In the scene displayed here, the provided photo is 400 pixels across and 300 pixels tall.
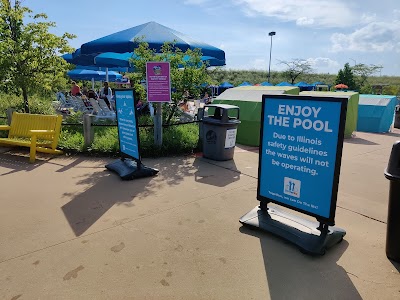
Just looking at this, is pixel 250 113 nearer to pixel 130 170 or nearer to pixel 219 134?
pixel 219 134

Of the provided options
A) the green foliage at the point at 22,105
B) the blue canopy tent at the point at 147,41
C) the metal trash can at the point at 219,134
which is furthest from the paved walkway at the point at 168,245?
the green foliage at the point at 22,105

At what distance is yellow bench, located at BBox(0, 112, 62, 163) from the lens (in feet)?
20.9

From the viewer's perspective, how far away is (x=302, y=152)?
3.10 meters

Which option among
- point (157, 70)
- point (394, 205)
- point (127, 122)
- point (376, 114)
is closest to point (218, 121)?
point (157, 70)

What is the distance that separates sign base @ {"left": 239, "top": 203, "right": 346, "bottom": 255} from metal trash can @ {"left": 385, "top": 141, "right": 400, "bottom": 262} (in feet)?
1.53

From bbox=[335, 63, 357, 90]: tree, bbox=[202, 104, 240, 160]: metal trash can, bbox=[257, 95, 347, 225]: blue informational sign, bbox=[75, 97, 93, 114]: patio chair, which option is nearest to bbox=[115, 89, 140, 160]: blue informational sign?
bbox=[202, 104, 240, 160]: metal trash can

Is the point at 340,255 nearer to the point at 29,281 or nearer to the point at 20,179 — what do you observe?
the point at 29,281

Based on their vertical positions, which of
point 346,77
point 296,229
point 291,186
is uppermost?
point 346,77

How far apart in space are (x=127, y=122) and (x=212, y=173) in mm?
1715

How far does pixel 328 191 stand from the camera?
9.61 ft

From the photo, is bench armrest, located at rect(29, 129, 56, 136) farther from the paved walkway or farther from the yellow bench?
the paved walkway

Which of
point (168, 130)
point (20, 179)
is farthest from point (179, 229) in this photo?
point (168, 130)

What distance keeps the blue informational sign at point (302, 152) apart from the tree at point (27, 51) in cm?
701

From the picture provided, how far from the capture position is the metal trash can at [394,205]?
267 centimetres
